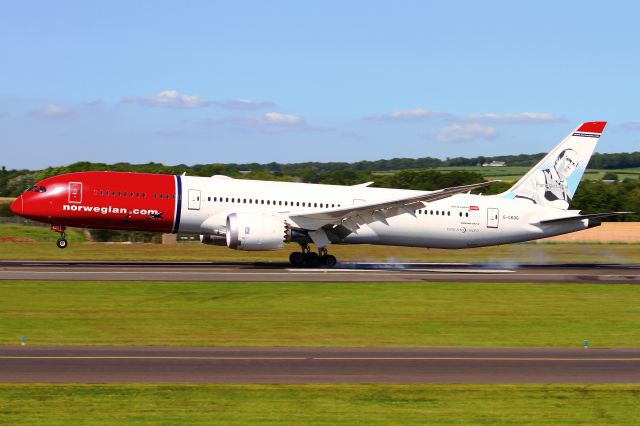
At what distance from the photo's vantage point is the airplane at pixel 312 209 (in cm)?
4247

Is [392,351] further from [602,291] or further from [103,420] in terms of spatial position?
[602,291]

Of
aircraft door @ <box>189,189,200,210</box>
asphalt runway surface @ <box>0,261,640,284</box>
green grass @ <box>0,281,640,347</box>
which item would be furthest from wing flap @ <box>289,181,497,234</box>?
green grass @ <box>0,281,640,347</box>

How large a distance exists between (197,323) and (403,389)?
10460 millimetres

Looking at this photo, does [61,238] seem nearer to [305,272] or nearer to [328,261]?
[305,272]

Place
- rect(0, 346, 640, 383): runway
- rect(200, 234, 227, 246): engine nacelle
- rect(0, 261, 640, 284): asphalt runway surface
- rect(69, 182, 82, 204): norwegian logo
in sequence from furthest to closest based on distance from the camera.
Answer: rect(200, 234, 227, 246): engine nacelle < rect(69, 182, 82, 204): norwegian logo < rect(0, 261, 640, 284): asphalt runway surface < rect(0, 346, 640, 383): runway

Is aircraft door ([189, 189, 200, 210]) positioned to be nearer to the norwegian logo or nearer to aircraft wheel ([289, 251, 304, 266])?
the norwegian logo

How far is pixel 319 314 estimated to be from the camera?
28562 mm

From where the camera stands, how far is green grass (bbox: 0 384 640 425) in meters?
14.8

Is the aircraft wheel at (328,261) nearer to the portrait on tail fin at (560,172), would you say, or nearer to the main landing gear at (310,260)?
the main landing gear at (310,260)

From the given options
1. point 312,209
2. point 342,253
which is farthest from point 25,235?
point 312,209

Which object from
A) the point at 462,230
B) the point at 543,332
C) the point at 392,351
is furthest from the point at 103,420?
the point at 462,230

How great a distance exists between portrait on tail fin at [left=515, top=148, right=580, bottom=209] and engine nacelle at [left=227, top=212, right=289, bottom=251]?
47.7ft

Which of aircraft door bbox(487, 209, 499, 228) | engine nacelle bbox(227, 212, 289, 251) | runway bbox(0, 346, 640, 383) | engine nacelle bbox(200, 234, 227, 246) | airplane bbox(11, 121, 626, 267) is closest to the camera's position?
runway bbox(0, 346, 640, 383)

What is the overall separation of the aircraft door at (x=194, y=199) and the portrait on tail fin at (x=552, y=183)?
57.8 feet
